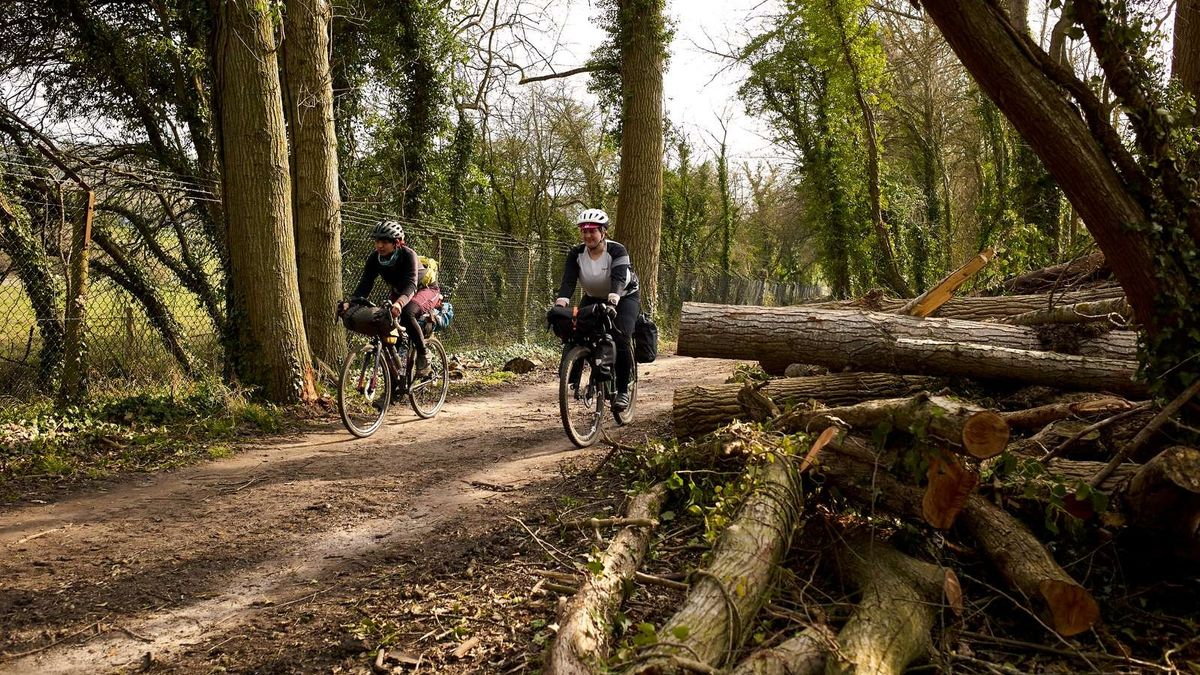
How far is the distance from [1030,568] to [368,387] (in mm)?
6326

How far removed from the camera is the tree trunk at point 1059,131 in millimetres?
3625

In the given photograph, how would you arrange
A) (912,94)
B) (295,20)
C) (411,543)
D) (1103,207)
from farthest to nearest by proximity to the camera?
(912,94) < (295,20) < (411,543) < (1103,207)

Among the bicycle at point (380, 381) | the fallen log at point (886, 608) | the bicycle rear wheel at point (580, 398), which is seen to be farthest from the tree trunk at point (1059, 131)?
the bicycle at point (380, 381)

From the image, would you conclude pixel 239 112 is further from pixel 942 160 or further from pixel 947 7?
pixel 942 160

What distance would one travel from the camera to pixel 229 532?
4.82m

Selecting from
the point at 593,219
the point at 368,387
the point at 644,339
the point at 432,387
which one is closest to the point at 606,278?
the point at 593,219

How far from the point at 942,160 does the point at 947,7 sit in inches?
981

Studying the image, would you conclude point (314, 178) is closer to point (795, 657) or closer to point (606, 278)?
point (606, 278)

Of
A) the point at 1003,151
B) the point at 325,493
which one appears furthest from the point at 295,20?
the point at 1003,151

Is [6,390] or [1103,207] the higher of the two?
[1103,207]

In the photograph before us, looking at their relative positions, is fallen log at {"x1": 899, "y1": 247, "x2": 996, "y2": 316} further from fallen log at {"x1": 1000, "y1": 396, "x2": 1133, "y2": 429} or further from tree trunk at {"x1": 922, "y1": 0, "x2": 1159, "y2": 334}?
tree trunk at {"x1": 922, "y1": 0, "x2": 1159, "y2": 334}

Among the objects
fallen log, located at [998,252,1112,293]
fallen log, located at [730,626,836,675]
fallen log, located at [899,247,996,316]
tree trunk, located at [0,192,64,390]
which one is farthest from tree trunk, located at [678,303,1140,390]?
tree trunk, located at [0,192,64,390]

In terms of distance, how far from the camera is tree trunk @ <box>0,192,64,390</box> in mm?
7594

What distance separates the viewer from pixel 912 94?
25.5 meters
